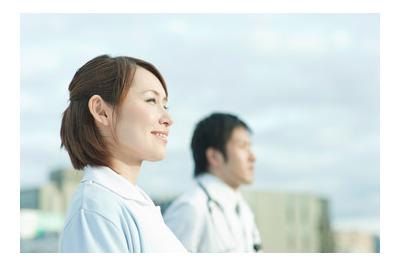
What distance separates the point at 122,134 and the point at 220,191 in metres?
1.39

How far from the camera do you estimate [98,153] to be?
1.70 meters

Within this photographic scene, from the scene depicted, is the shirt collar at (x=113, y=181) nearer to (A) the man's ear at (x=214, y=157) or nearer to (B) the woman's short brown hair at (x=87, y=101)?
(B) the woman's short brown hair at (x=87, y=101)

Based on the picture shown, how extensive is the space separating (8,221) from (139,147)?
3.38 ft

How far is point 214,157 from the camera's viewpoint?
10.5 ft

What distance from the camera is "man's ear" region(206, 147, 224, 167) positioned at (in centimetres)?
318

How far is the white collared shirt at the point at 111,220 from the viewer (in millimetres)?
1546

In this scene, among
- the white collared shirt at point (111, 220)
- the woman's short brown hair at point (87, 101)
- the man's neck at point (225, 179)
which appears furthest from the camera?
the man's neck at point (225, 179)

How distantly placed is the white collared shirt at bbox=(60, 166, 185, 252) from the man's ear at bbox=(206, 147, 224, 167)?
56.6 inches

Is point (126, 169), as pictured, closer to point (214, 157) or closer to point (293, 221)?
point (214, 157)

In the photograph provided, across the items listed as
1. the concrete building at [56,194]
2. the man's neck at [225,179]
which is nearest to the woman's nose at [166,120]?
the man's neck at [225,179]

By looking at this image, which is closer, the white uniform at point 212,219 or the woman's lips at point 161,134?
the woman's lips at point 161,134
